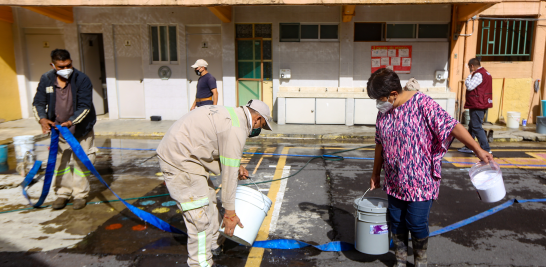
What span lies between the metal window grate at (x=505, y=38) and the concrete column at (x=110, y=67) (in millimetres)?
11385

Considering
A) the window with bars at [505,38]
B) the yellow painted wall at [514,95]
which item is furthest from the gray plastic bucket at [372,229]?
the window with bars at [505,38]

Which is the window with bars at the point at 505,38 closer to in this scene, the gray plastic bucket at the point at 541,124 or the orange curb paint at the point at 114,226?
the gray plastic bucket at the point at 541,124

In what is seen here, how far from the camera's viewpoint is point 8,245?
3.99 metres

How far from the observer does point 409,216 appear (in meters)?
3.22

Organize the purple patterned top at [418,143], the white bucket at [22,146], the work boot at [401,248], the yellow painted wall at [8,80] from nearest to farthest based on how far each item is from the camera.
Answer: the purple patterned top at [418,143] → the work boot at [401,248] → the white bucket at [22,146] → the yellow painted wall at [8,80]

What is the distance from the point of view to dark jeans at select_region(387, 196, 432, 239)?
317 centimetres

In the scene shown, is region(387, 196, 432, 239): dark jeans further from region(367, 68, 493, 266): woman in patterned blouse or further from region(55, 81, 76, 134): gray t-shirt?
region(55, 81, 76, 134): gray t-shirt

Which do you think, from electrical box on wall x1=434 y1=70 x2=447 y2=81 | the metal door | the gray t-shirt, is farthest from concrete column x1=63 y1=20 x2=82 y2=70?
electrical box on wall x1=434 y1=70 x2=447 y2=81

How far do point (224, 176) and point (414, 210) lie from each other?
1.55 meters

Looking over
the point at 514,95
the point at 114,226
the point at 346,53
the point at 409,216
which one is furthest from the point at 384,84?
the point at 514,95

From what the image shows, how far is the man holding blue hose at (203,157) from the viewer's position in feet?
10.2

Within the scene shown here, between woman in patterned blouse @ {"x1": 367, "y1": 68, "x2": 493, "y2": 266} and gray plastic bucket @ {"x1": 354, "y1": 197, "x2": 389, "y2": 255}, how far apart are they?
0.23 m

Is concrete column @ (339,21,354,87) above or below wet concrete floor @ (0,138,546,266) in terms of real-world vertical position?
above

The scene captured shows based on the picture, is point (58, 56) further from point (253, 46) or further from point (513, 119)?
point (513, 119)
